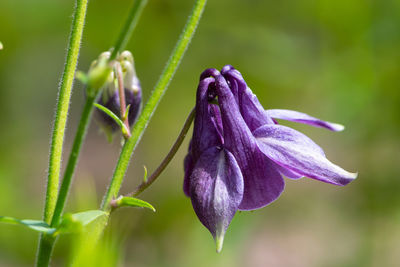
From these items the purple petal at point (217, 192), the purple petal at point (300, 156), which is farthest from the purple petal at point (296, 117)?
the purple petal at point (217, 192)

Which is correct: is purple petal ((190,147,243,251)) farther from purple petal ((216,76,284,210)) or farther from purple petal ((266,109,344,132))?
purple petal ((266,109,344,132))

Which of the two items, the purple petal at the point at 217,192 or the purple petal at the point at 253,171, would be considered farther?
the purple petal at the point at 253,171

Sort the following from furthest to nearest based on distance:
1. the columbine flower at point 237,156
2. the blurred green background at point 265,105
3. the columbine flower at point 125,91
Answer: the blurred green background at point 265,105
the columbine flower at point 125,91
the columbine flower at point 237,156

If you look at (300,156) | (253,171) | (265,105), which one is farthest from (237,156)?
(265,105)

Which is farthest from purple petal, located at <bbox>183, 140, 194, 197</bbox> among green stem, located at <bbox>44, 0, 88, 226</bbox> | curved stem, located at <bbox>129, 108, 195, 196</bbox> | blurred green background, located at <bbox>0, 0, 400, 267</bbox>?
blurred green background, located at <bbox>0, 0, 400, 267</bbox>

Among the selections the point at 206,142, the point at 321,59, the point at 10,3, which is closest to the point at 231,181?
the point at 206,142

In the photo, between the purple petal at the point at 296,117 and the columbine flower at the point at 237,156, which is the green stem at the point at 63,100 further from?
the purple petal at the point at 296,117

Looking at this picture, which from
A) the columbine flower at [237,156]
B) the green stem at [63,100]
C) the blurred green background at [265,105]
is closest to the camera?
the columbine flower at [237,156]
